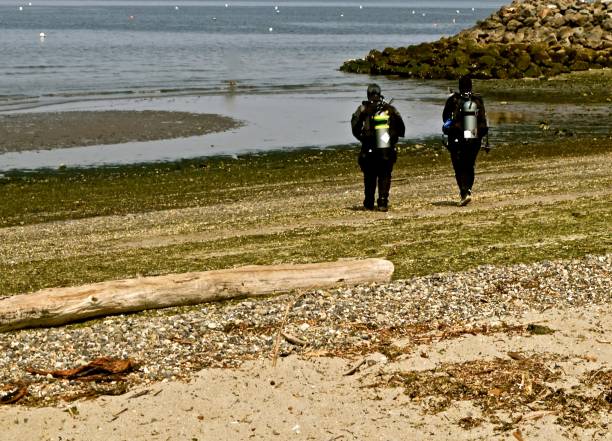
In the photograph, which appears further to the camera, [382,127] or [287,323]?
[382,127]

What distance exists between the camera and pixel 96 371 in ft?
31.6

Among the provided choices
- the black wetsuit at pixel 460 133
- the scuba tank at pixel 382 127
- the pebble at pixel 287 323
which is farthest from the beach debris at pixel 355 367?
the black wetsuit at pixel 460 133

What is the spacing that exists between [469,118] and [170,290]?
28.9 ft

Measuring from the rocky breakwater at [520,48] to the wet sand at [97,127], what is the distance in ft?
78.5

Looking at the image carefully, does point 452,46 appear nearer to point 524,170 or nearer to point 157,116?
point 157,116

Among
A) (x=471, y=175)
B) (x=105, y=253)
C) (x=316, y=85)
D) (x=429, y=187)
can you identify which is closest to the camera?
(x=105, y=253)

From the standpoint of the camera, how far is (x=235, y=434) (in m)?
8.55

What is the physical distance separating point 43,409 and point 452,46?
64.6m

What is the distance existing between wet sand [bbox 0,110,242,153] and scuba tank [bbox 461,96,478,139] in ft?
67.4

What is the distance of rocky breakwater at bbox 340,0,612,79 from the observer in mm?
62688

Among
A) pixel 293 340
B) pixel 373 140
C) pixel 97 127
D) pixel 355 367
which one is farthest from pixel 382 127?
pixel 97 127

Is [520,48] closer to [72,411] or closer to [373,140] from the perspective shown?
[373,140]

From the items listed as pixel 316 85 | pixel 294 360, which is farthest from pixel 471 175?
pixel 316 85

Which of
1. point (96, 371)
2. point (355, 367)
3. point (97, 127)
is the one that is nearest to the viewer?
point (96, 371)
